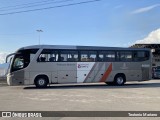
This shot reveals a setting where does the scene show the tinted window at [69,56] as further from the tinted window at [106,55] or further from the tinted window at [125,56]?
the tinted window at [125,56]

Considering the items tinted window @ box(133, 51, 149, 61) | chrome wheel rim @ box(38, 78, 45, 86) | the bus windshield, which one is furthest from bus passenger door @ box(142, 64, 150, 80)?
the bus windshield

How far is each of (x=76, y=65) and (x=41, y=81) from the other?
309 centimetres

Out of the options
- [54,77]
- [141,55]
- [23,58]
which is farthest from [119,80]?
[23,58]

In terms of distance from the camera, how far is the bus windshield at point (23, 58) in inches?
1005

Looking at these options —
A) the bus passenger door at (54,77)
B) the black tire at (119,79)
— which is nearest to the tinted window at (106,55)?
the black tire at (119,79)

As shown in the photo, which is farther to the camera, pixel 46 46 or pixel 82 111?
pixel 46 46

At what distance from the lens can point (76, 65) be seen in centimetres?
2703

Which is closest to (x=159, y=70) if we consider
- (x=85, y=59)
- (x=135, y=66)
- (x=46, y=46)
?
(x=135, y=66)

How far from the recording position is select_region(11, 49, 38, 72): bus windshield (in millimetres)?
25531

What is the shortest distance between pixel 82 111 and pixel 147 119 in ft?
9.00

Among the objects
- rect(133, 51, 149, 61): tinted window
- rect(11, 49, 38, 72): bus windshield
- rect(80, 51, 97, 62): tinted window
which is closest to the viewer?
rect(11, 49, 38, 72): bus windshield

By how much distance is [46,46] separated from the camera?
25984 mm

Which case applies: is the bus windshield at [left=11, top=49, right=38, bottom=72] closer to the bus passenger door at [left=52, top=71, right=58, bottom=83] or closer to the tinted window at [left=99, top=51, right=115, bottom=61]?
the bus passenger door at [left=52, top=71, right=58, bottom=83]

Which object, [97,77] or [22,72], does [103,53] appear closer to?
[97,77]
